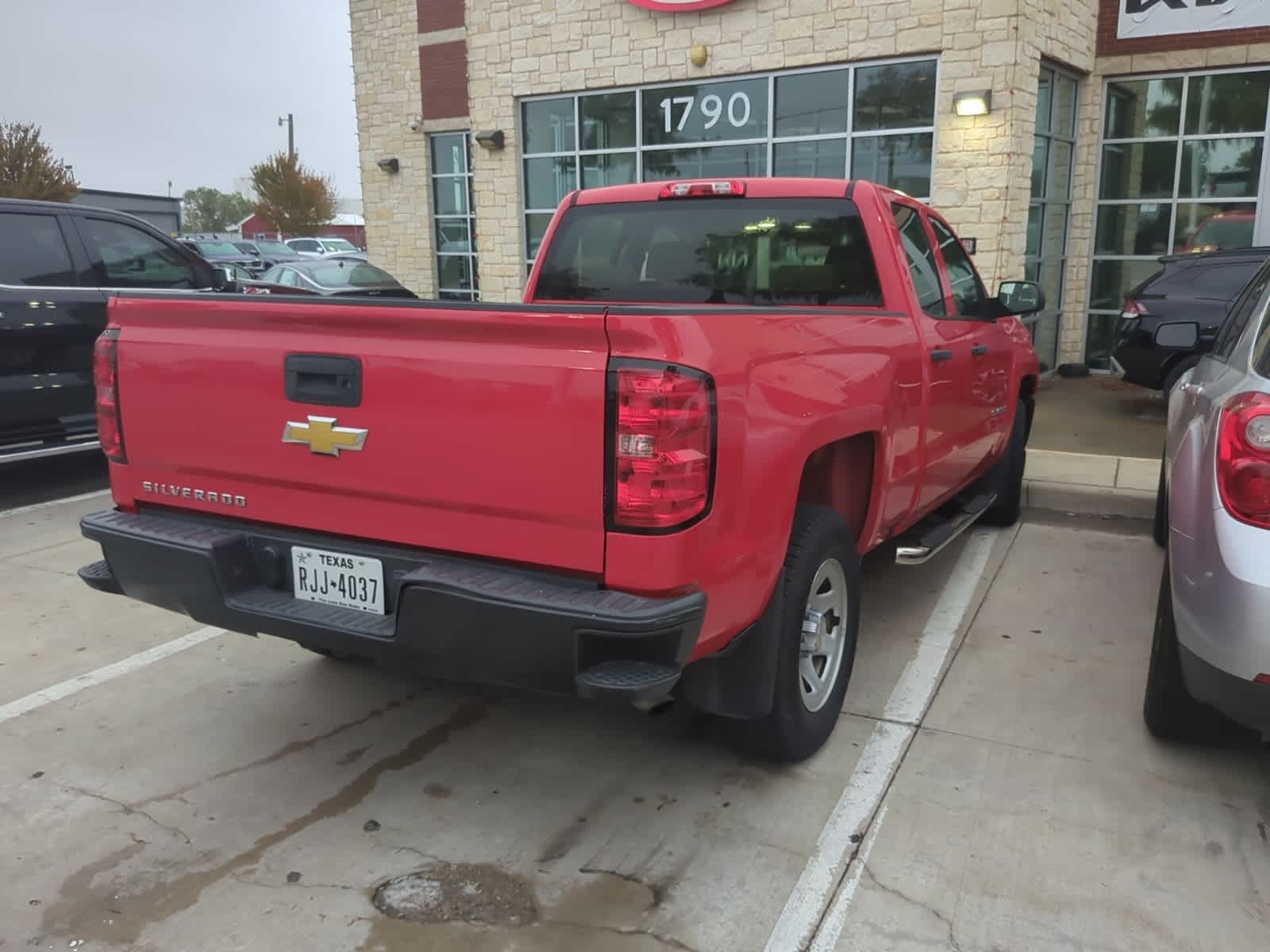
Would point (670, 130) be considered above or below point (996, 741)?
above

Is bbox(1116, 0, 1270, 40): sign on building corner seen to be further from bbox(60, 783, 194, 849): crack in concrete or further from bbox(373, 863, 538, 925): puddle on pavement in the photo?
bbox(60, 783, 194, 849): crack in concrete

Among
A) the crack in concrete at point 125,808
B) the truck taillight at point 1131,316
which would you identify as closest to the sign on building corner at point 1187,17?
the truck taillight at point 1131,316

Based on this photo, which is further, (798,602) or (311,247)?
(311,247)

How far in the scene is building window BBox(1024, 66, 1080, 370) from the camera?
11008 mm

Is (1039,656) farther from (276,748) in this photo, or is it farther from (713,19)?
(713,19)

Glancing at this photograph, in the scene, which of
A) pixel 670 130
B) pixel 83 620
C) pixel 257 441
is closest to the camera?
pixel 257 441

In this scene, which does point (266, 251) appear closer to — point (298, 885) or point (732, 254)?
point (732, 254)

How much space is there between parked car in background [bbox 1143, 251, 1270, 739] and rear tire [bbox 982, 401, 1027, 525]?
2.58 meters

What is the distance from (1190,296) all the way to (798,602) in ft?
24.2

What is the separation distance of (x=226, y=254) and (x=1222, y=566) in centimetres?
3091

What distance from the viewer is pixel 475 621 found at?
101 inches

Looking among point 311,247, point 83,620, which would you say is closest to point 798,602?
point 83,620

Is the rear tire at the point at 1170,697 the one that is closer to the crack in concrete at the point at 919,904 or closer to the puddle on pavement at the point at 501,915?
the crack in concrete at the point at 919,904

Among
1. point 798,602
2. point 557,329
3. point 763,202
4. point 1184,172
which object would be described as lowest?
point 798,602
